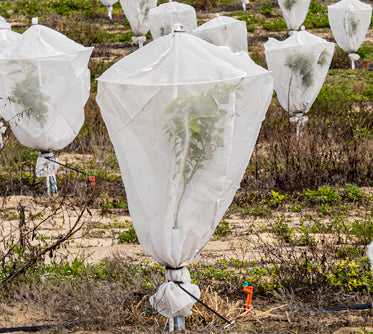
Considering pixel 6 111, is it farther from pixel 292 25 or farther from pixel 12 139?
pixel 292 25

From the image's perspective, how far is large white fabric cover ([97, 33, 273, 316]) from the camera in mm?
3709

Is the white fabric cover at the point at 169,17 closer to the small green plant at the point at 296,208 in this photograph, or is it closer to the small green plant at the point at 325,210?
the small green plant at the point at 296,208

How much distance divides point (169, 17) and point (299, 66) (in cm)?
596

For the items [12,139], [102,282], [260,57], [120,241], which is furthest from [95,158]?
[260,57]

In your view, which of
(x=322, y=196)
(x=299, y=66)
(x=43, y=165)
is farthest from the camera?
(x=299, y=66)

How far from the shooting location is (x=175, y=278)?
403cm

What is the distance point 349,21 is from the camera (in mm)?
15547

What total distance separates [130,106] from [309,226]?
10.8ft

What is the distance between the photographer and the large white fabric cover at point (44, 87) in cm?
710

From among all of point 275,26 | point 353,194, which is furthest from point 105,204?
point 275,26

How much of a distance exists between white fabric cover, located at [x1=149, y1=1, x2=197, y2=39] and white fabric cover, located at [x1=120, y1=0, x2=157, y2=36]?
2.35 m

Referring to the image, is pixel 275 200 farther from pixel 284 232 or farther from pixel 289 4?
pixel 289 4

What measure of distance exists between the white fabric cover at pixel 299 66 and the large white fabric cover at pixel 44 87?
3.26 m

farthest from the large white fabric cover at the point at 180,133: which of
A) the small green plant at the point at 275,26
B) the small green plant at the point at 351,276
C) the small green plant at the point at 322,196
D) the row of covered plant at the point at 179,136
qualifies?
the small green plant at the point at 275,26
